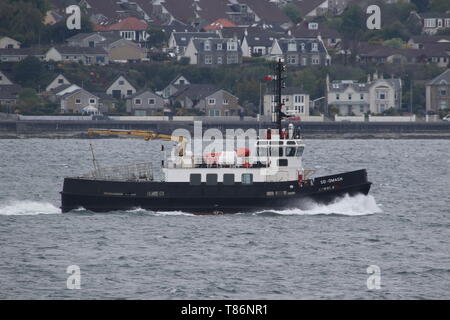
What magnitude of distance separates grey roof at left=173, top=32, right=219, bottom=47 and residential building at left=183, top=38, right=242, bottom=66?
234 inches

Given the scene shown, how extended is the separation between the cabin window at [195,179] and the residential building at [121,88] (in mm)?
101887

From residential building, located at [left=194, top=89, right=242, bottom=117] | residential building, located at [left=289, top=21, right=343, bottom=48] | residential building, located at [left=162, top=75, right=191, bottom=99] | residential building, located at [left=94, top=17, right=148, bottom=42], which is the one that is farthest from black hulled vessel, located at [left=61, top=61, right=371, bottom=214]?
residential building, located at [left=94, top=17, right=148, bottom=42]

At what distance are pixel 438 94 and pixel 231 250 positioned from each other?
4420 inches

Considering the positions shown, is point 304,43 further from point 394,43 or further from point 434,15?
point 434,15

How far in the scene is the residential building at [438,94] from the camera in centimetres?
15762

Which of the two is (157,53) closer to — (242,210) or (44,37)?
(44,37)

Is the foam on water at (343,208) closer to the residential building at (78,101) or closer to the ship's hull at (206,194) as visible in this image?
the ship's hull at (206,194)

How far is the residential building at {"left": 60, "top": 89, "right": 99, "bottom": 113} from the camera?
15325 centimetres

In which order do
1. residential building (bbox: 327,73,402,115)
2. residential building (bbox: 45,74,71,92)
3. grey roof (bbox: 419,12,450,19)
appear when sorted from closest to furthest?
residential building (bbox: 327,73,402,115) < residential building (bbox: 45,74,71,92) < grey roof (bbox: 419,12,450,19)

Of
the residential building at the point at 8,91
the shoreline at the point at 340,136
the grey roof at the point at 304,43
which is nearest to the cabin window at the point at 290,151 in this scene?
the shoreline at the point at 340,136

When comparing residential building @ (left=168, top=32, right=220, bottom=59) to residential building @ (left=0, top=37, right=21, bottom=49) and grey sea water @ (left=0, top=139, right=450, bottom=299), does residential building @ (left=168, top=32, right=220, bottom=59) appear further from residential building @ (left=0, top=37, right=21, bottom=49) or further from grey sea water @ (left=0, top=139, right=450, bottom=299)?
grey sea water @ (left=0, top=139, right=450, bottom=299)

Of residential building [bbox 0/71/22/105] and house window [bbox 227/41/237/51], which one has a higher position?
house window [bbox 227/41/237/51]

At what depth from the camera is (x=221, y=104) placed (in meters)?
154

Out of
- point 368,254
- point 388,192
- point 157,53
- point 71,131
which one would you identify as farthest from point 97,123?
point 368,254
